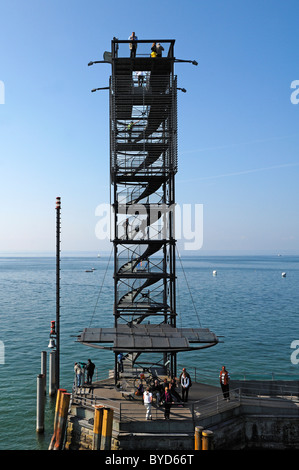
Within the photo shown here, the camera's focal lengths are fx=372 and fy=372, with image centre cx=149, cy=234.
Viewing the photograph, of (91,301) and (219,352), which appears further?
(91,301)

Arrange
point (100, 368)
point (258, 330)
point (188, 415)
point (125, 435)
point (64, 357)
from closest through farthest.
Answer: point (125, 435) < point (188, 415) < point (100, 368) < point (64, 357) < point (258, 330)

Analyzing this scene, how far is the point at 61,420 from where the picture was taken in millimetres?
17672

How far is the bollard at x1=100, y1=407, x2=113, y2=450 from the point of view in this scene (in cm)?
1519

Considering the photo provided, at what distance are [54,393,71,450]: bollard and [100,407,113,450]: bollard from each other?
3.17 m

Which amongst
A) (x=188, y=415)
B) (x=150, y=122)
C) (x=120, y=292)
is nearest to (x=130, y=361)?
(x=120, y=292)

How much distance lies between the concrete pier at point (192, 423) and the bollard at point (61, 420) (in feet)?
0.95

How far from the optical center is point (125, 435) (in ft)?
51.3

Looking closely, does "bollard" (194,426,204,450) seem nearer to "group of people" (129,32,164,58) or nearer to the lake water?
the lake water

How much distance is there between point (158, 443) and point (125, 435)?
1438mm

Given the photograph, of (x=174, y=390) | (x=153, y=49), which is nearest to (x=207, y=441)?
(x=174, y=390)

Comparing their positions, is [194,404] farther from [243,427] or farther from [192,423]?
[243,427]

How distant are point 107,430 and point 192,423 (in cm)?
365

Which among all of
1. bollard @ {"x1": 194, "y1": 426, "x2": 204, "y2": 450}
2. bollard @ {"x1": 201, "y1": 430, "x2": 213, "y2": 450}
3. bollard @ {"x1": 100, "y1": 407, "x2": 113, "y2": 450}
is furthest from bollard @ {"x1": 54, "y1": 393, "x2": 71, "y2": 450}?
bollard @ {"x1": 201, "y1": 430, "x2": 213, "y2": 450}
